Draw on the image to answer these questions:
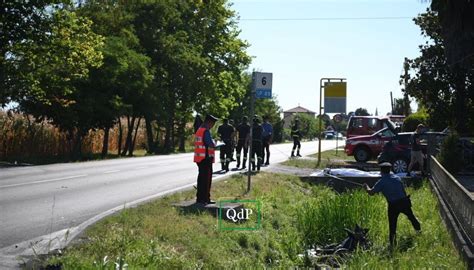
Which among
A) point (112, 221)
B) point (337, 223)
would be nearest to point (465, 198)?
point (337, 223)

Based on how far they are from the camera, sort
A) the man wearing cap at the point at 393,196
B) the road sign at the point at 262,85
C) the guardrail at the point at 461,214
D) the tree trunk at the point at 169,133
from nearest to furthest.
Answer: the guardrail at the point at 461,214, the man wearing cap at the point at 393,196, the road sign at the point at 262,85, the tree trunk at the point at 169,133

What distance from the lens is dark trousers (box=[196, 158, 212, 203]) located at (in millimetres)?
11398

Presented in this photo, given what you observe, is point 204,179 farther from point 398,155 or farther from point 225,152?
point 398,155

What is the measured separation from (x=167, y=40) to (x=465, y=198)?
3212 centimetres

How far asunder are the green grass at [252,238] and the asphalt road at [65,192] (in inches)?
39.0

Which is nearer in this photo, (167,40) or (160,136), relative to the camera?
(167,40)

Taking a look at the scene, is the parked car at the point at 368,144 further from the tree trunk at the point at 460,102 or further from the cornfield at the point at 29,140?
the cornfield at the point at 29,140

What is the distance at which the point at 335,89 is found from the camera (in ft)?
85.6

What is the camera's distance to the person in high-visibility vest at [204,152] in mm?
11383

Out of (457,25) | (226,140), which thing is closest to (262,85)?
(226,140)

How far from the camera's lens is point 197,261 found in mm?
8062

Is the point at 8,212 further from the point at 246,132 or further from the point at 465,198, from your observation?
the point at 246,132

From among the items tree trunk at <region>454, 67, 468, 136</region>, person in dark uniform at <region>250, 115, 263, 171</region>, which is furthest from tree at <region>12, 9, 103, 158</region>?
tree trunk at <region>454, 67, 468, 136</region>

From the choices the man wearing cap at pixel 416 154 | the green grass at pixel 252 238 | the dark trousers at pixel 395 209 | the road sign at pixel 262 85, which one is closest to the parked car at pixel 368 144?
the man wearing cap at pixel 416 154
